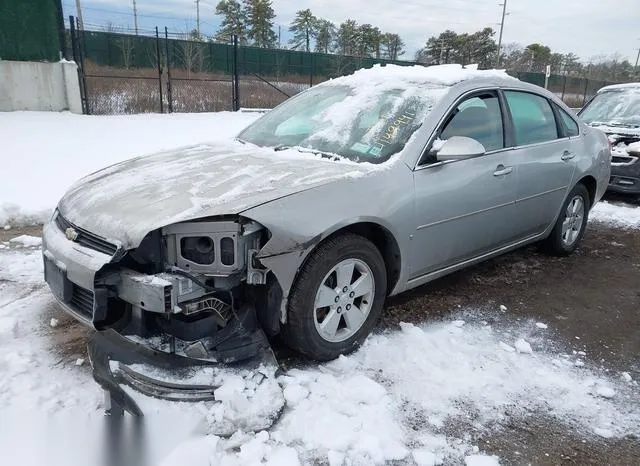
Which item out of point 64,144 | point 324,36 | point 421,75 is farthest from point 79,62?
point 324,36

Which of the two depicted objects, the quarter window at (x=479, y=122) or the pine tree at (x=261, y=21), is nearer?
the quarter window at (x=479, y=122)

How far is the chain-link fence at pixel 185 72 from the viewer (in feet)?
45.5

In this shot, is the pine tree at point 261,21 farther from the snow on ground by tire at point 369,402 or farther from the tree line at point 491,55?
the snow on ground by tire at point 369,402

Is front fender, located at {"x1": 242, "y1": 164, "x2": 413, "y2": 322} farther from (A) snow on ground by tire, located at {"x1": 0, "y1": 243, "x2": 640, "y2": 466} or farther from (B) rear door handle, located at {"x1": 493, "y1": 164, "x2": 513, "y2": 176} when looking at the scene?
(B) rear door handle, located at {"x1": 493, "y1": 164, "x2": 513, "y2": 176}

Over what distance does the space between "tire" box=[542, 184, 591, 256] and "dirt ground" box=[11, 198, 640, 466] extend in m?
0.15

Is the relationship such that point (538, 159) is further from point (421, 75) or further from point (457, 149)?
point (457, 149)

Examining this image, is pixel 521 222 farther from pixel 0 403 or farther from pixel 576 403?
pixel 0 403

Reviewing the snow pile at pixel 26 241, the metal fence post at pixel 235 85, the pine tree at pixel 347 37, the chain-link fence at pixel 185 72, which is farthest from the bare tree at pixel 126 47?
the pine tree at pixel 347 37

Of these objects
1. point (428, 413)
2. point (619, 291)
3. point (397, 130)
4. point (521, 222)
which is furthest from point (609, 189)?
point (428, 413)

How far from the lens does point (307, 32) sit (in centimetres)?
5159

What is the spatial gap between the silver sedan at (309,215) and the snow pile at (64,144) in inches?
49.9

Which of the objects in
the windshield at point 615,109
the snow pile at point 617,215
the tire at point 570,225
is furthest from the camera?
the windshield at point 615,109

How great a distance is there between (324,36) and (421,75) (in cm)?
4800

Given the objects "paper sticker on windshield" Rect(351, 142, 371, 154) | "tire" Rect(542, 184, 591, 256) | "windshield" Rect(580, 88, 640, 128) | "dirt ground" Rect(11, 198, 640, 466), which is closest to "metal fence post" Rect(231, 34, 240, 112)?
"windshield" Rect(580, 88, 640, 128)
